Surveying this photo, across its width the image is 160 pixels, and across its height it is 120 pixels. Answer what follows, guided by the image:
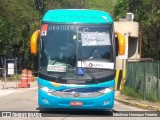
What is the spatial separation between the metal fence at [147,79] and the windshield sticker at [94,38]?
5.66 meters

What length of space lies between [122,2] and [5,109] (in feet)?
110

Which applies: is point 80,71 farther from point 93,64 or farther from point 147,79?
point 147,79

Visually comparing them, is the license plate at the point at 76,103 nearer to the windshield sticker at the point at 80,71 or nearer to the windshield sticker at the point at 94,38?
the windshield sticker at the point at 80,71

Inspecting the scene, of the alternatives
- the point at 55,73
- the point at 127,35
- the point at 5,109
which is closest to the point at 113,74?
the point at 55,73

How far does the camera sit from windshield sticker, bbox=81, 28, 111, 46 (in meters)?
14.8

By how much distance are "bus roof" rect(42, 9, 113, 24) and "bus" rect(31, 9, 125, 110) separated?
0.03m

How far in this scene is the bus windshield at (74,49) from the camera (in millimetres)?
14594

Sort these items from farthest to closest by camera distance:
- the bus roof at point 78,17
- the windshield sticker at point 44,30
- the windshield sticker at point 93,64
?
1. the bus roof at point 78,17
2. the windshield sticker at point 44,30
3. the windshield sticker at point 93,64

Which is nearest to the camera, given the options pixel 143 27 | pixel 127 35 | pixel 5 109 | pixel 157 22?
pixel 5 109

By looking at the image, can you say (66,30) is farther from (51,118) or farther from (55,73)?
(51,118)

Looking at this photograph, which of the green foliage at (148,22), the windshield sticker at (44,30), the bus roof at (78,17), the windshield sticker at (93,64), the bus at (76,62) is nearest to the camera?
the bus at (76,62)

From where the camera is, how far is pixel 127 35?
30.4m

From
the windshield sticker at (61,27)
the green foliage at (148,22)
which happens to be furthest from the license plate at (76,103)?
the green foliage at (148,22)

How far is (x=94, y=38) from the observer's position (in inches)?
585
